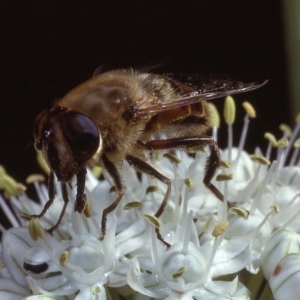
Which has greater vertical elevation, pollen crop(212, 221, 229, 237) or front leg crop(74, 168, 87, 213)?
front leg crop(74, 168, 87, 213)

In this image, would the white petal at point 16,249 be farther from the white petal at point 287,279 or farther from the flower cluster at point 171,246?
the white petal at point 287,279

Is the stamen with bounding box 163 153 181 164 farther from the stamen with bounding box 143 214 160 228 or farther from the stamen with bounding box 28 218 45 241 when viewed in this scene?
the stamen with bounding box 28 218 45 241

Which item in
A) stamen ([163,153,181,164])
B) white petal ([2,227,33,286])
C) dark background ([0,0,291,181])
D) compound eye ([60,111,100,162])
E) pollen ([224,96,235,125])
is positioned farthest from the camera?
dark background ([0,0,291,181])

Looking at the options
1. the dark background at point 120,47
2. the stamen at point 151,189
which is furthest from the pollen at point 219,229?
the dark background at point 120,47

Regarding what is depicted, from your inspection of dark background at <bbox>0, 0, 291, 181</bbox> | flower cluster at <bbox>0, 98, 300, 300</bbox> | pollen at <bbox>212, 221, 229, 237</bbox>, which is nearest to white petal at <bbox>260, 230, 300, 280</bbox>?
flower cluster at <bbox>0, 98, 300, 300</bbox>

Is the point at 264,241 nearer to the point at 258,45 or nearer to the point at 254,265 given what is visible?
the point at 254,265

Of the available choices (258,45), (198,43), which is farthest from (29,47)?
(258,45)

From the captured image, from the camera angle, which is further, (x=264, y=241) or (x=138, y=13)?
(x=138, y=13)

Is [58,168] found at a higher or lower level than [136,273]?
higher
